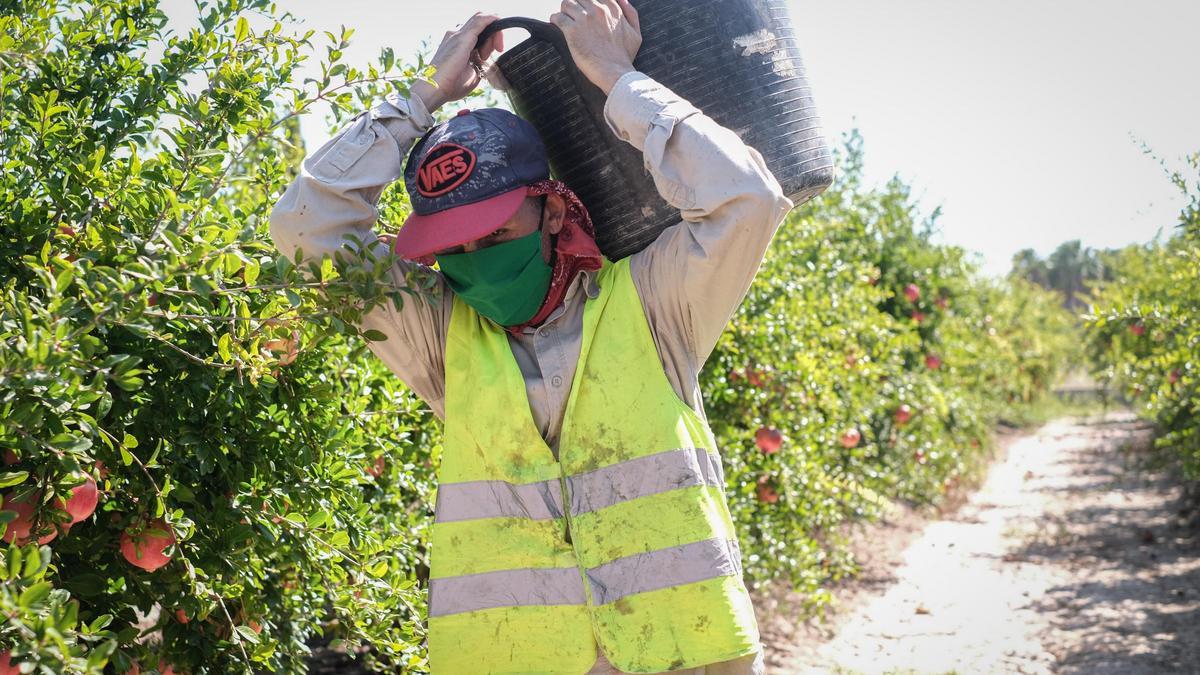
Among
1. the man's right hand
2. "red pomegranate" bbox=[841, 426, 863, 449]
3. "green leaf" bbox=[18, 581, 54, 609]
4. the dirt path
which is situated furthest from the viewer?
"red pomegranate" bbox=[841, 426, 863, 449]

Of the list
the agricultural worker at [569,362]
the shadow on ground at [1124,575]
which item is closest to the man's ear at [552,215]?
the agricultural worker at [569,362]

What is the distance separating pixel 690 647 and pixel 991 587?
5895 millimetres

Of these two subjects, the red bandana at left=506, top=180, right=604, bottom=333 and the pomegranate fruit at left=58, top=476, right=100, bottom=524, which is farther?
the red bandana at left=506, top=180, right=604, bottom=333

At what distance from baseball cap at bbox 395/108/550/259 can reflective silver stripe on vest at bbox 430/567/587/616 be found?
1.91 feet

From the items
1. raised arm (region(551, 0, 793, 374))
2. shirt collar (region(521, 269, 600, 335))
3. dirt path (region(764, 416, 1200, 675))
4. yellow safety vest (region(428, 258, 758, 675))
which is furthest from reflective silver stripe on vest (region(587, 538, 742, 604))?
dirt path (region(764, 416, 1200, 675))

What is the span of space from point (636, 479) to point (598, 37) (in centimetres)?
84

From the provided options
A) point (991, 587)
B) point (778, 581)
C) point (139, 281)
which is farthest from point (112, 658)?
point (991, 587)

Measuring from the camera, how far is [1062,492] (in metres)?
11.3

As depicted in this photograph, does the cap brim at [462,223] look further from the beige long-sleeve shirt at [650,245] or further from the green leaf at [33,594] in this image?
the green leaf at [33,594]

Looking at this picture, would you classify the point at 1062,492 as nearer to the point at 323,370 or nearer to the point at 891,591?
the point at 891,591

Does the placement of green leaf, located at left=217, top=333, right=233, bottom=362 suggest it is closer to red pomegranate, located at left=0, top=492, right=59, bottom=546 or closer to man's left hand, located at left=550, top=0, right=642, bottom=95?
red pomegranate, located at left=0, top=492, right=59, bottom=546

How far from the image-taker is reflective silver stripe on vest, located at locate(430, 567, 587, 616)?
1922mm

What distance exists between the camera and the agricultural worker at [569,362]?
189 centimetres

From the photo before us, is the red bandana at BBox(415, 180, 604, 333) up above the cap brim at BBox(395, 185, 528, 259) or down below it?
below
